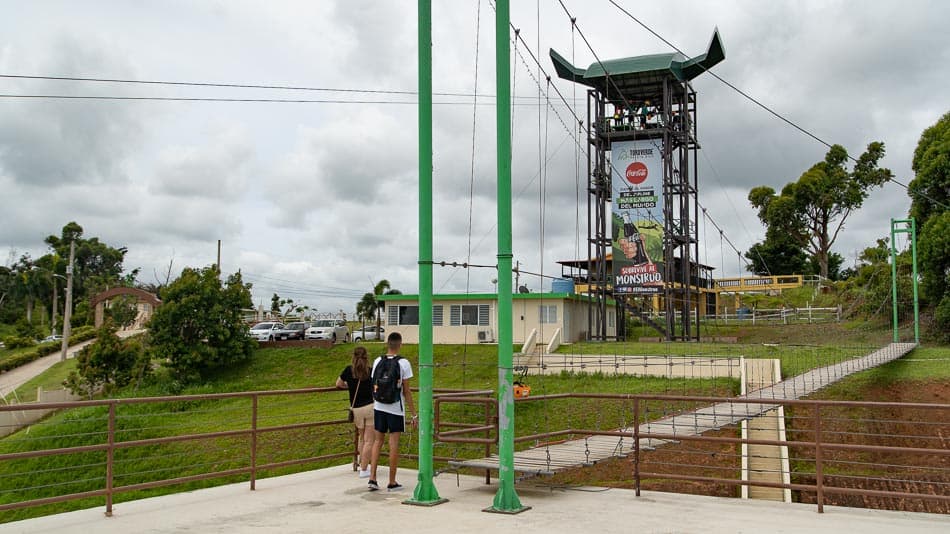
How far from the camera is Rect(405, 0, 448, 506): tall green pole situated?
809 centimetres

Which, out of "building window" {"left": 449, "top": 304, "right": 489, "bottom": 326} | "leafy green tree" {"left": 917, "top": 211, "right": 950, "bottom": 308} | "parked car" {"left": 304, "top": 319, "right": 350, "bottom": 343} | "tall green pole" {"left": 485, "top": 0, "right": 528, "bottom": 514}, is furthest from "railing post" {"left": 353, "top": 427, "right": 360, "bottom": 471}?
"parked car" {"left": 304, "top": 319, "right": 350, "bottom": 343}

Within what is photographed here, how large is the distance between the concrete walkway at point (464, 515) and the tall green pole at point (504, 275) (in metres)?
0.34

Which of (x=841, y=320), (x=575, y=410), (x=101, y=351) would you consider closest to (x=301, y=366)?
(x=101, y=351)

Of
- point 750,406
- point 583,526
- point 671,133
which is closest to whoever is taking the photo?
point 583,526

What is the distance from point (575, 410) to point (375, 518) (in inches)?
563

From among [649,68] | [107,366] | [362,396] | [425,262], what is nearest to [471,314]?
[649,68]

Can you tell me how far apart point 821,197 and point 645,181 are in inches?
797

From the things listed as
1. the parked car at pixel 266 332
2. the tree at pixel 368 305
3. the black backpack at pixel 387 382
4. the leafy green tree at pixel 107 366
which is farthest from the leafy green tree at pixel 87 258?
the black backpack at pixel 387 382

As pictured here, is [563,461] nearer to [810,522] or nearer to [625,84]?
[810,522]

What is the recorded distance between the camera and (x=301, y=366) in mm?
39000

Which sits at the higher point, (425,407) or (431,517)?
(425,407)

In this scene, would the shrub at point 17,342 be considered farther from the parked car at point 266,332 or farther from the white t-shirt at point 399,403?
the white t-shirt at point 399,403

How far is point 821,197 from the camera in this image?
5616cm

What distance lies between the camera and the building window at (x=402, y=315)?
4200cm
